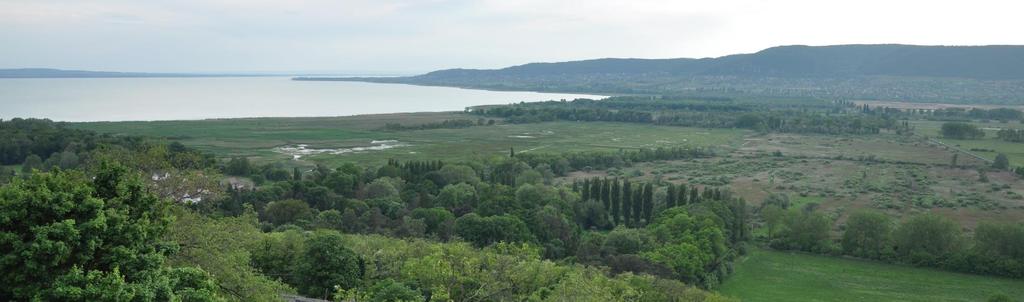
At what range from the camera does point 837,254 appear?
49.4 metres

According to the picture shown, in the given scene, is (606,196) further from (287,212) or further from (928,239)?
(287,212)

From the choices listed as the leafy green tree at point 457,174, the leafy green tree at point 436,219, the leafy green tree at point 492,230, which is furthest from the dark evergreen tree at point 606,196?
the leafy green tree at point 436,219

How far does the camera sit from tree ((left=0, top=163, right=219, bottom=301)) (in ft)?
45.5

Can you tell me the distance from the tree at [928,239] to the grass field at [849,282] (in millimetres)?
1448

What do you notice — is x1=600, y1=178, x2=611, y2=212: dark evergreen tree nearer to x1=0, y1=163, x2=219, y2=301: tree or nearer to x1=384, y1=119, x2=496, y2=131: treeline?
x1=0, y1=163, x2=219, y2=301: tree

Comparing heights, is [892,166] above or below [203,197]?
below

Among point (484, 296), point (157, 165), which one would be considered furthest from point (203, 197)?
point (484, 296)

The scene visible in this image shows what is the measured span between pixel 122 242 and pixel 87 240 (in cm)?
89

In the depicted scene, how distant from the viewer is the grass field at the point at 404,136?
331ft

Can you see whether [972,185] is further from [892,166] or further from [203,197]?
[203,197]

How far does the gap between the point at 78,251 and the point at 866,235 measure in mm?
47932

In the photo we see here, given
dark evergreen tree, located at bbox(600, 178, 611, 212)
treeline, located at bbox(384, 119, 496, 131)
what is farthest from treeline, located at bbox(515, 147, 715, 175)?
treeline, located at bbox(384, 119, 496, 131)

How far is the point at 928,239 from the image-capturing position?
155 feet

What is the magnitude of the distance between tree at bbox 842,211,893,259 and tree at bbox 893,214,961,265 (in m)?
1.36
